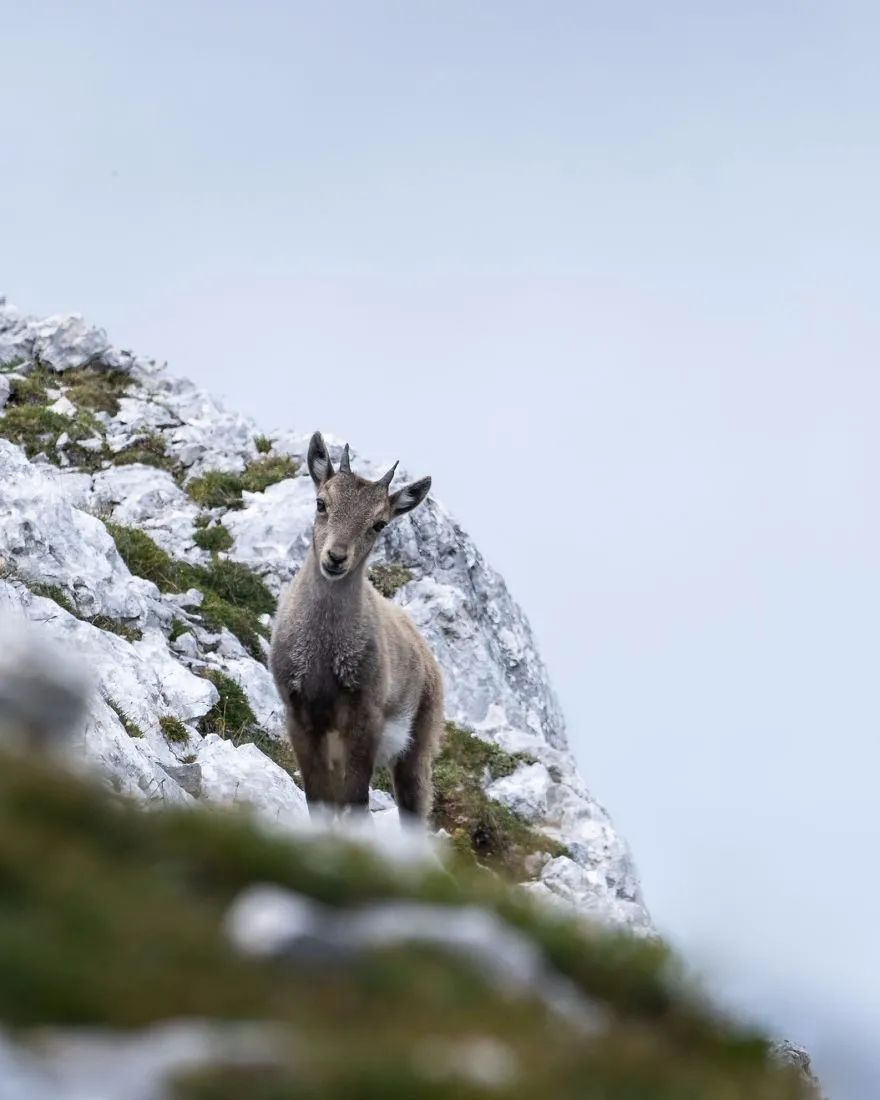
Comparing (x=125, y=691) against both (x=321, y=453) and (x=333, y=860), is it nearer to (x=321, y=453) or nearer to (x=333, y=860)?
(x=321, y=453)

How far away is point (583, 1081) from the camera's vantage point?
4535mm

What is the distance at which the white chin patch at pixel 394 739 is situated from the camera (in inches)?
666

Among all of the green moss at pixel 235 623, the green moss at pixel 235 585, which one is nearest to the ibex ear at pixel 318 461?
the green moss at pixel 235 623

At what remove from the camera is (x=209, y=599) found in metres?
28.9

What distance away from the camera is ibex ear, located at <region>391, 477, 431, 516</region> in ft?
57.5

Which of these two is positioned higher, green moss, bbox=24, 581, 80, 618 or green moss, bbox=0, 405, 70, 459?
green moss, bbox=0, 405, 70, 459

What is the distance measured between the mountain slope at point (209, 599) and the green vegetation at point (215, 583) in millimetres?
53

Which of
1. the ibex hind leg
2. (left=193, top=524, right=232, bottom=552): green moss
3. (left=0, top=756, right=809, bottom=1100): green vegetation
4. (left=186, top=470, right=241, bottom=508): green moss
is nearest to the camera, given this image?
(left=0, top=756, right=809, bottom=1100): green vegetation

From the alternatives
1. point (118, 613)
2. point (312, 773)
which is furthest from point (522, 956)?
point (118, 613)

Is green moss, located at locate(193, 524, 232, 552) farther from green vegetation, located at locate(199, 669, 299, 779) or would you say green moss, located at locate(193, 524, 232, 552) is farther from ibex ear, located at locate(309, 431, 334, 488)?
ibex ear, located at locate(309, 431, 334, 488)

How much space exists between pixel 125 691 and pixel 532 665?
18270 mm

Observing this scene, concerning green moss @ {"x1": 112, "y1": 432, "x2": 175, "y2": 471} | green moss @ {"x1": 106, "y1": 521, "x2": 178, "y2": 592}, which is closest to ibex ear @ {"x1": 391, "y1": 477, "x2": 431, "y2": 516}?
green moss @ {"x1": 106, "y1": 521, "x2": 178, "y2": 592}

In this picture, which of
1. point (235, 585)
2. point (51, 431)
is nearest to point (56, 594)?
point (235, 585)

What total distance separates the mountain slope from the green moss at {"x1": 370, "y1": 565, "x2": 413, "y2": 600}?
8 cm
